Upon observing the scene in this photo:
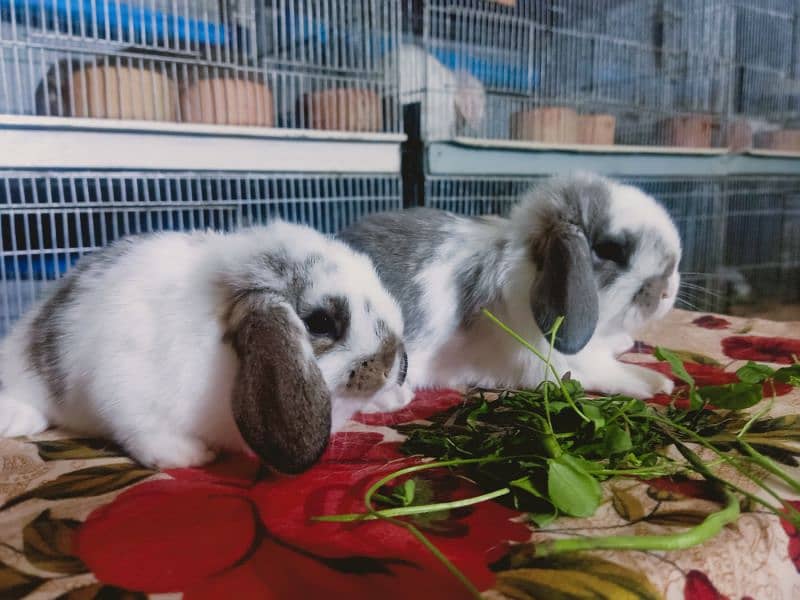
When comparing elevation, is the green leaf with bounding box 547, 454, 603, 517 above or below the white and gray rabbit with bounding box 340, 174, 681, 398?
below

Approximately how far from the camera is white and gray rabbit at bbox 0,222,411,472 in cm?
A: 78

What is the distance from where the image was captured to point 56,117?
4.99 feet

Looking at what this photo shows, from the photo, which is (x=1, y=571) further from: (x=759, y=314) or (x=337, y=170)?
(x=759, y=314)

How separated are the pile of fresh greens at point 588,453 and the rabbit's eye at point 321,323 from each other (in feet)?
0.71

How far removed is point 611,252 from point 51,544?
3.41 feet

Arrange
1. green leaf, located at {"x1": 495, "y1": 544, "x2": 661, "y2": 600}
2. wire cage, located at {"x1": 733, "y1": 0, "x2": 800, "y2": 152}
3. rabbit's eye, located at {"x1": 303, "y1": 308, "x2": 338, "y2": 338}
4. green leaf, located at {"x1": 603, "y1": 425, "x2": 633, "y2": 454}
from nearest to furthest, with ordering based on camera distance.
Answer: green leaf, located at {"x1": 495, "y1": 544, "x2": 661, "y2": 600} < green leaf, located at {"x1": 603, "y1": 425, "x2": 633, "y2": 454} < rabbit's eye, located at {"x1": 303, "y1": 308, "x2": 338, "y2": 338} < wire cage, located at {"x1": 733, "y1": 0, "x2": 800, "y2": 152}

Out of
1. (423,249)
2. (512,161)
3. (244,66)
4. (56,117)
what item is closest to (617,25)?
(512,161)

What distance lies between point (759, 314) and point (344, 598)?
3.10 m

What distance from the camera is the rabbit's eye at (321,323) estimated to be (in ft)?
2.97

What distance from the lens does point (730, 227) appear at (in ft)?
Result: 9.80

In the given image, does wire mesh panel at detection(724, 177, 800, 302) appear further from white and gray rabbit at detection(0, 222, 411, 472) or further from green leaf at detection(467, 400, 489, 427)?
white and gray rabbit at detection(0, 222, 411, 472)

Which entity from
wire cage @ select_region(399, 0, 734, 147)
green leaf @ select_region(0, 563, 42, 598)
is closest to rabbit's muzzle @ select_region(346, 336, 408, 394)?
green leaf @ select_region(0, 563, 42, 598)

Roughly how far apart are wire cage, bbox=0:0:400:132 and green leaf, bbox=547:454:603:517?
1452mm

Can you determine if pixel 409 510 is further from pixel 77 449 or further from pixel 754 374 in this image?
pixel 754 374
